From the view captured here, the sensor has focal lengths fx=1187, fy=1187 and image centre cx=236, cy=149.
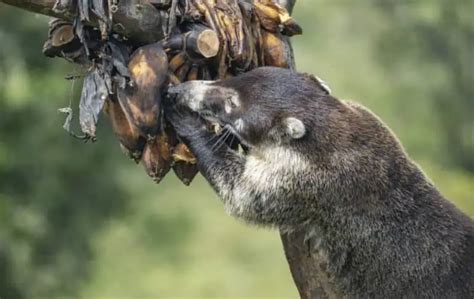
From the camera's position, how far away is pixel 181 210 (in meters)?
14.6

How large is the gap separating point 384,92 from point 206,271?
3.37 metres

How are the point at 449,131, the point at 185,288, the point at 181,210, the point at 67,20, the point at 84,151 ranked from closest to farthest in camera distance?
the point at 67,20 → the point at 84,151 → the point at 449,131 → the point at 185,288 → the point at 181,210

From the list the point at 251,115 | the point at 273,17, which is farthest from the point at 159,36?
the point at 251,115

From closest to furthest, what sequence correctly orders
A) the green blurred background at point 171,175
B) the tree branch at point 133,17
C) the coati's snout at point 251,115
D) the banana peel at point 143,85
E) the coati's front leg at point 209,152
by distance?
the tree branch at point 133,17 < the banana peel at point 143,85 < the coati's front leg at point 209,152 < the coati's snout at point 251,115 < the green blurred background at point 171,175

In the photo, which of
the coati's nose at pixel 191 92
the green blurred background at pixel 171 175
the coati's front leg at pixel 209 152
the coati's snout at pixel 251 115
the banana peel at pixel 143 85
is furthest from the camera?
the green blurred background at pixel 171 175

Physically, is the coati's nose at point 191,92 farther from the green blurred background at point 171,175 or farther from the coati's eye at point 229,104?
the green blurred background at point 171,175

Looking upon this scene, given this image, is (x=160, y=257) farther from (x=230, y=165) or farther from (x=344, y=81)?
(x=230, y=165)

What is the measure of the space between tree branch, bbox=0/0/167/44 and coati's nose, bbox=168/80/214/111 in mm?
194

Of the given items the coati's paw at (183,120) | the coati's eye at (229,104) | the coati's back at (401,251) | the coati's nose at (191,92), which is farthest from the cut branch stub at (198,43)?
the coati's back at (401,251)

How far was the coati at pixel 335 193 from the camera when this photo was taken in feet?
12.0

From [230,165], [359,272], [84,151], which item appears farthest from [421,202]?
[84,151]

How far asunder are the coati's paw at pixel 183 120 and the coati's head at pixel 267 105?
0.11 ft

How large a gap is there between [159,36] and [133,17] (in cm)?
11

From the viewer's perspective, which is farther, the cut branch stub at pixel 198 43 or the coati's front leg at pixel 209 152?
the coati's front leg at pixel 209 152
